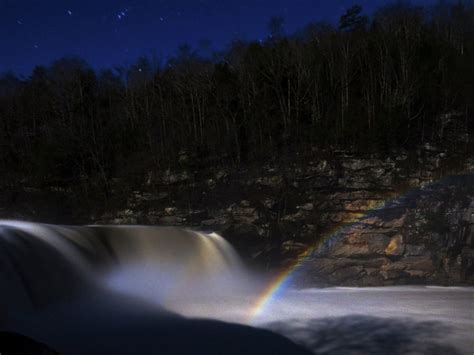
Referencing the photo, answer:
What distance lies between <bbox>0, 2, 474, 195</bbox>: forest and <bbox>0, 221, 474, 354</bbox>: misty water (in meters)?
10.3

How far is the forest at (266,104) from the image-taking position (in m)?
24.5

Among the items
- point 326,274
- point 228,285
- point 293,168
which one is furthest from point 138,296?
point 293,168

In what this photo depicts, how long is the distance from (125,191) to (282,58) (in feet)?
46.3

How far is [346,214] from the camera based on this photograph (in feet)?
59.1

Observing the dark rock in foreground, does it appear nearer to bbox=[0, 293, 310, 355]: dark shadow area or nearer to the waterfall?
bbox=[0, 293, 310, 355]: dark shadow area

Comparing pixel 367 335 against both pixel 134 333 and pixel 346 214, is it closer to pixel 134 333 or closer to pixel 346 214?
pixel 134 333

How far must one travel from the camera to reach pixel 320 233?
17812 millimetres

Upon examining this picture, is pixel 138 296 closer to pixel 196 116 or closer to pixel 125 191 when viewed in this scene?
pixel 125 191

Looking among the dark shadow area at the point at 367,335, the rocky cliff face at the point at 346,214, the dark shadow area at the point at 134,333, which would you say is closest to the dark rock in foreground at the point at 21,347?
the dark shadow area at the point at 134,333

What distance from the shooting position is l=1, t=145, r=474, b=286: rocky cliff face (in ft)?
53.1

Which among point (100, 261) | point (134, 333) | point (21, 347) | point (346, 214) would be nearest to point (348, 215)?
point (346, 214)

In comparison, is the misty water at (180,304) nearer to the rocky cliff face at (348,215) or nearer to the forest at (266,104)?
the rocky cliff face at (348,215)

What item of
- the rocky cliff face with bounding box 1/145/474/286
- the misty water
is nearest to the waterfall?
the misty water

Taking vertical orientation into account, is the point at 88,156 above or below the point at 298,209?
above
